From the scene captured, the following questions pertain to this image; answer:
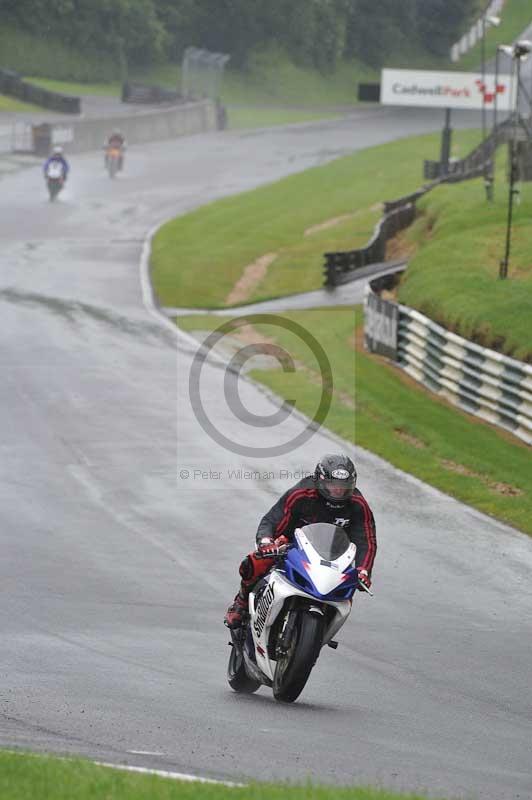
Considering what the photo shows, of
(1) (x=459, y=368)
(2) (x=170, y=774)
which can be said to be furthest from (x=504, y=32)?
(2) (x=170, y=774)

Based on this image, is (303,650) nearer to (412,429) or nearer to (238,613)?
(238,613)

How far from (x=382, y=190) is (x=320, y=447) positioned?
4087 centimetres

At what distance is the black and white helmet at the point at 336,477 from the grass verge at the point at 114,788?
2990mm

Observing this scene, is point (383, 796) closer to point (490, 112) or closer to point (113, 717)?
point (113, 717)

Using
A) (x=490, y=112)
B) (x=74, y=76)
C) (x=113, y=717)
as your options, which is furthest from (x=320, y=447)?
(x=74, y=76)

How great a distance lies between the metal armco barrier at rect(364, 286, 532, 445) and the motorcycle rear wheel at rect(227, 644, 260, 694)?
13.3 meters

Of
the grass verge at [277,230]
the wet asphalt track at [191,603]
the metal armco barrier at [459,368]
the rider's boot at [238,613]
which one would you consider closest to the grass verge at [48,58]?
the grass verge at [277,230]

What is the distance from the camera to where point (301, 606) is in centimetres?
953

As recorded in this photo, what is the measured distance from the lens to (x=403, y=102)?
7200cm

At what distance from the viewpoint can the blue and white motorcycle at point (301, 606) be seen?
31.0 ft

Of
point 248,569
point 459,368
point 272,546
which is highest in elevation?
point 272,546

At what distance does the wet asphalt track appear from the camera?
852 centimetres

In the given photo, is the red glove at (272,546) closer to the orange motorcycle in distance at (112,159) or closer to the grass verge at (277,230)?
the grass verge at (277,230)

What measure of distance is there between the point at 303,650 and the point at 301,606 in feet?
1.04
